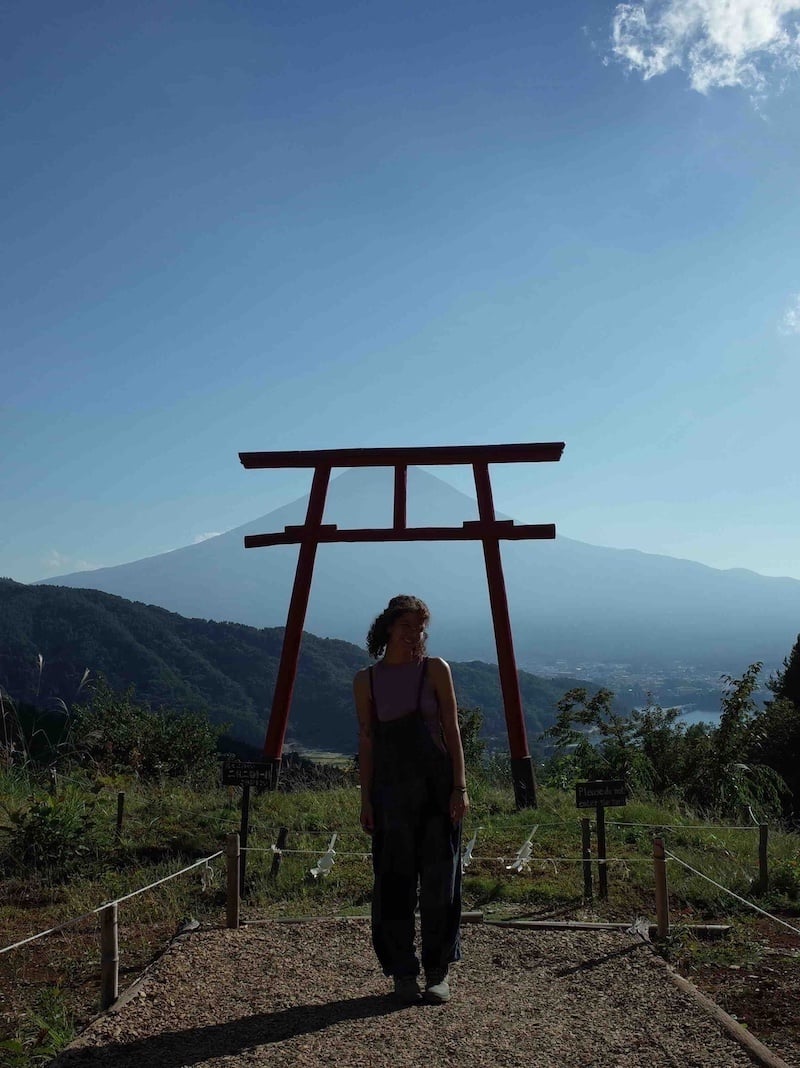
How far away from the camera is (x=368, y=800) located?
12.2 feet

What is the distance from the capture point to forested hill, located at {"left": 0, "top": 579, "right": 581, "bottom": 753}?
109 ft

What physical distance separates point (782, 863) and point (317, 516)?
4864mm

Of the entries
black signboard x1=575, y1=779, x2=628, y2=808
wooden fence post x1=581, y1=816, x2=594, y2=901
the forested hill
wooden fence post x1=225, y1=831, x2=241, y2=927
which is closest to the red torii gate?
wooden fence post x1=581, y1=816, x2=594, y2=901

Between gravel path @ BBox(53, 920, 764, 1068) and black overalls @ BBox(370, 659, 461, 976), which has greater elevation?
black overalls @ BBox(370, 659, 461, 976)

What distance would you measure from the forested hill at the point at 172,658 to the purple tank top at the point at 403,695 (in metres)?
27.6

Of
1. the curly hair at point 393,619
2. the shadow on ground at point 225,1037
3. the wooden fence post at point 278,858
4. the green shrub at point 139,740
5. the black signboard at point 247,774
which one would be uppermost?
the curly hair at point 393,619

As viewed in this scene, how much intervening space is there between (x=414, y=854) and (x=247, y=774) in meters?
2.35

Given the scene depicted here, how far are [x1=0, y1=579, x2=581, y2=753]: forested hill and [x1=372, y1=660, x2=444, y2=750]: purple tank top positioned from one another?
27565 millimetres

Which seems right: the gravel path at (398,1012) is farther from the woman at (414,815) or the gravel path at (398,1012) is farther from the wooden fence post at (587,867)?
the wooden fence post at (587,867)

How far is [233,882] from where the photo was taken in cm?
471

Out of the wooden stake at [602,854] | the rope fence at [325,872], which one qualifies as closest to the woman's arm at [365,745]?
the rope fence at [325,872]

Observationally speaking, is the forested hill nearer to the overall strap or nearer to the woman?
the woman

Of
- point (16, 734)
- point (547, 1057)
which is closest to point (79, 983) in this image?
point (547, 1057)

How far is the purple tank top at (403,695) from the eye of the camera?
367cm
